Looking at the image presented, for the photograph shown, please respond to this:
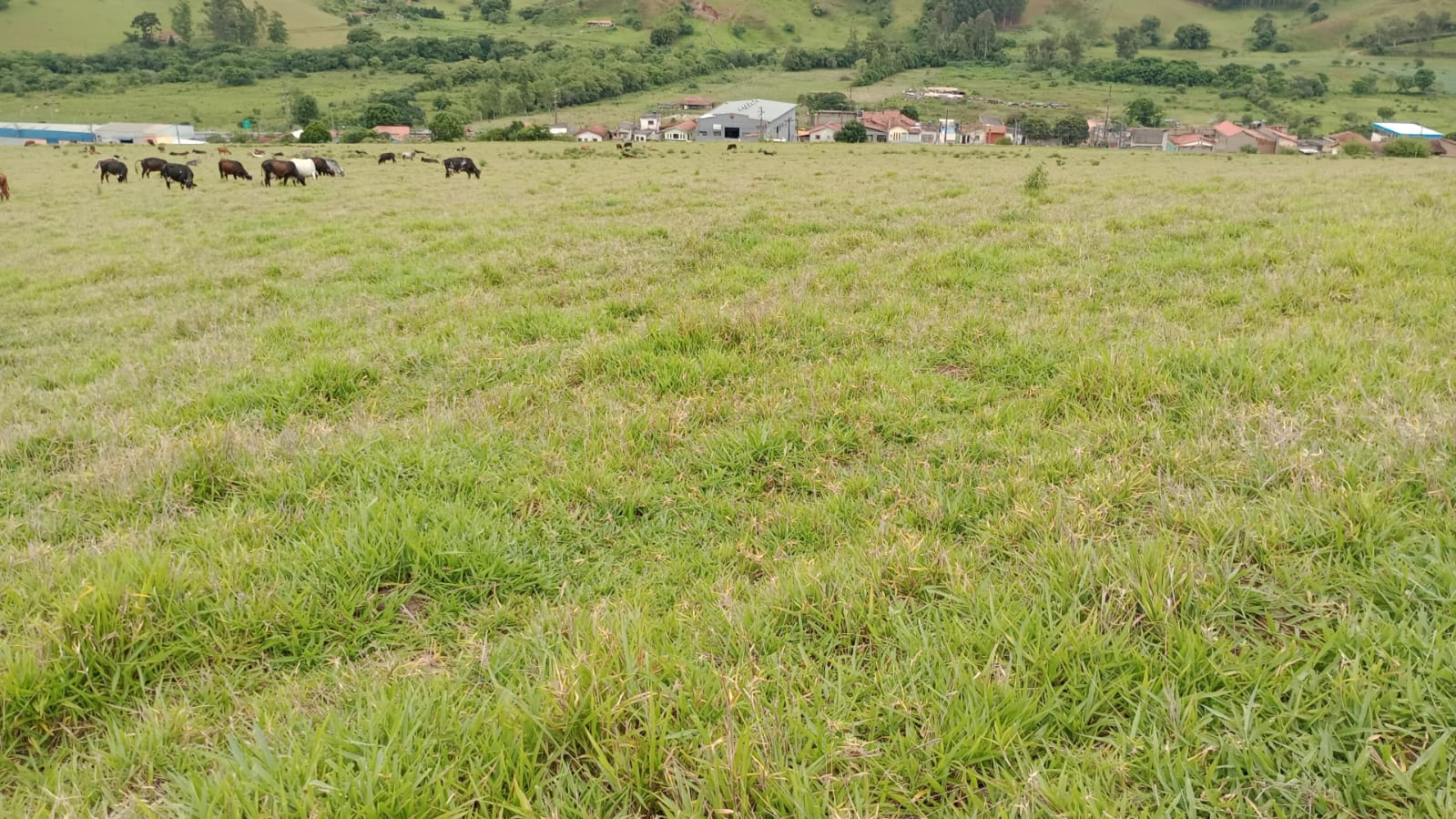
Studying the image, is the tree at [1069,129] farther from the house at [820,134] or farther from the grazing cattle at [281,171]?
the grazing cattle at [281,171]

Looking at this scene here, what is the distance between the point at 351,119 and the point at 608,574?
513 feet

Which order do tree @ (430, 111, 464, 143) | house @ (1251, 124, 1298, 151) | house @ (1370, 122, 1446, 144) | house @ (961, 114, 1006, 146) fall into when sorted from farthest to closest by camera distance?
house @ (961, 114, 1006, 146) < house @ (1370, 122, 1446, 144) < house @ (1251, 124, 1298, 151) < tree @ (430, 111, 464, 143)

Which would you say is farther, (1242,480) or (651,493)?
(651,493)

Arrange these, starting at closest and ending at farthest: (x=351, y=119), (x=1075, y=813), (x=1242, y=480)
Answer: (x=1075, y=813) < (x=1242, y=480) < (x=351, y=119)

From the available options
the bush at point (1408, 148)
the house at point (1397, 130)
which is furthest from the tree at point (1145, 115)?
the bush at point (1408, 148)

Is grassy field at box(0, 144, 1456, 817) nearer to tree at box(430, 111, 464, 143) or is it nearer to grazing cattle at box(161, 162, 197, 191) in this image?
grazing cattle at box(161, 162, 197, 191)

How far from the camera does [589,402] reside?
5.33 metres

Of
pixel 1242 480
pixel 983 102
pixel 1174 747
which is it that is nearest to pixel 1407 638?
pixel 1174 747

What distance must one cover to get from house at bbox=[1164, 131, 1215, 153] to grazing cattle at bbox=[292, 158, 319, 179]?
405ft

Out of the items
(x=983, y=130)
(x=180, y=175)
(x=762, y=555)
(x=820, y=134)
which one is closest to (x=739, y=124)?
(x=820, y=134)

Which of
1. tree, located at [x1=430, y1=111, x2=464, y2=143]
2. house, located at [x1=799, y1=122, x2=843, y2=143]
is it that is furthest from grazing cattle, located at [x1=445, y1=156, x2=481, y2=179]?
house, located at [x1=799, y1=122, x2=843, y2=143]

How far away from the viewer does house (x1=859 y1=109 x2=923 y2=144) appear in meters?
134

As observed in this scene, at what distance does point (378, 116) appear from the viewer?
412 ft

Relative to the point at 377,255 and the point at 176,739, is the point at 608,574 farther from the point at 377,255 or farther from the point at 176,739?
the point at 377,255
